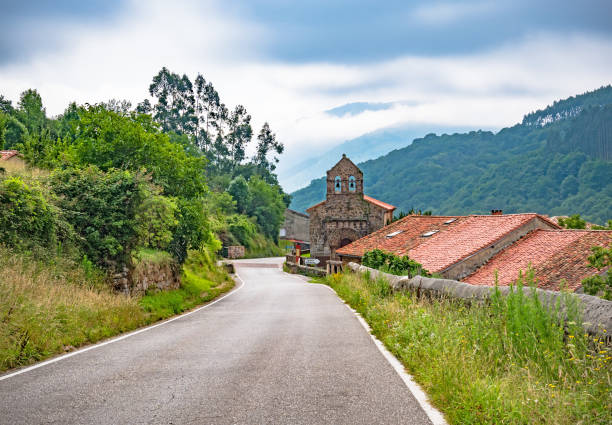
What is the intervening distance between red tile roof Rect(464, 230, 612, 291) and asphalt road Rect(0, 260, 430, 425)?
16231mm

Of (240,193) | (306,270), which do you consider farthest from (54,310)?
(240,193)

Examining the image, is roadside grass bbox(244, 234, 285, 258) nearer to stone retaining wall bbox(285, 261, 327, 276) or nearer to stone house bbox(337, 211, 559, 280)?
stone retaining wall bbox(285, 261, 327, 276)

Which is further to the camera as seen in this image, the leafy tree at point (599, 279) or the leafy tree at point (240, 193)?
the leafy tree at point (240, 193)

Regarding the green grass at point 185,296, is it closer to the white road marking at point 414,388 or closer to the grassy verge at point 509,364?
the white road marking at point 414,388

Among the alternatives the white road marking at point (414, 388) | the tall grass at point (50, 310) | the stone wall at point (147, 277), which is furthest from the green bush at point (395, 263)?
the white road marking at point (414, 388)

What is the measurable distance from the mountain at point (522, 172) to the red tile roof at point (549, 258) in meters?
72.9

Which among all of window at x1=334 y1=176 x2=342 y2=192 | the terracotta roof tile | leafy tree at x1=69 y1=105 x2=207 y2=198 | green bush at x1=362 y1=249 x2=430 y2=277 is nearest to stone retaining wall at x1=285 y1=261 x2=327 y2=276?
the terracotta roof tile

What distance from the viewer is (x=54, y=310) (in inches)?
412

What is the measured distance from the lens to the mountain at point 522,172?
116250 millimetres

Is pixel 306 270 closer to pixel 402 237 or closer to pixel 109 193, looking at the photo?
pixel 402 237

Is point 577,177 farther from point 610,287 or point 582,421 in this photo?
point 582,421

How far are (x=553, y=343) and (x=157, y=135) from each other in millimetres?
20991

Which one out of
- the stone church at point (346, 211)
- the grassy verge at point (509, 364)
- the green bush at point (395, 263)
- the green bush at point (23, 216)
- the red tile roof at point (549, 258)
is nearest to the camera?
the grassy verge at point (509, 364)

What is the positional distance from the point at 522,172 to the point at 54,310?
138830 mm
